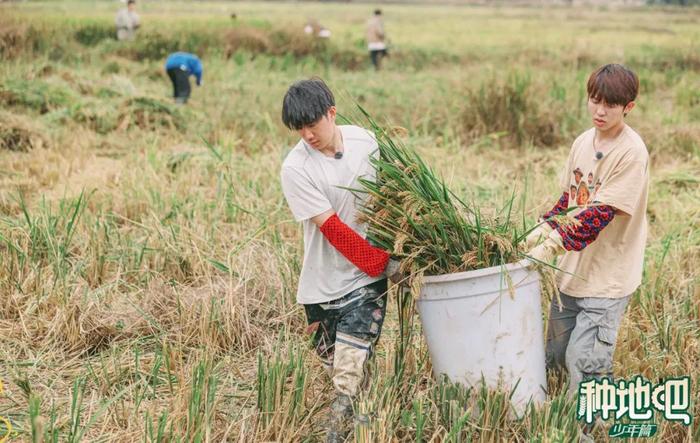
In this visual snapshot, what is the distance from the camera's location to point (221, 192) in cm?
495

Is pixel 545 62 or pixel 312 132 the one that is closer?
pixel 312 132

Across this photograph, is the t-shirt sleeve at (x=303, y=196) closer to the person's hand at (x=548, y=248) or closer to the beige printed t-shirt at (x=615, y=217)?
the person's hand at (x=548, y=248)

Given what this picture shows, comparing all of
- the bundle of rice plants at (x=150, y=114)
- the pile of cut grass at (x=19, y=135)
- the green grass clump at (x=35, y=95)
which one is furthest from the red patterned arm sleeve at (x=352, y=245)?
the green grass clump at (x=35, y=95)

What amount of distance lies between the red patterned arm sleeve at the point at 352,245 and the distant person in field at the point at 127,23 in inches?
545

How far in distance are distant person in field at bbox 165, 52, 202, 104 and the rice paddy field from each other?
247 mm

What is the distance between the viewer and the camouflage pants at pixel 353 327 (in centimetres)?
263

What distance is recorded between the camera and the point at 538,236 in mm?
2646

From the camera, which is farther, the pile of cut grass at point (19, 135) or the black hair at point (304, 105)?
the pile of cut grass at point (19, 135)

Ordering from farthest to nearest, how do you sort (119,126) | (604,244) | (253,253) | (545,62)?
(545,62)
(119,126)
(253,253)
(604,244)

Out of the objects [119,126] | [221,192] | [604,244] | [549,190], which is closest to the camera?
[604,244]

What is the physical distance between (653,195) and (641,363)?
2.80 meters

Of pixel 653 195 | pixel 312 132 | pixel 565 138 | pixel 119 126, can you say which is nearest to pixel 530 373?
pixel 312 132

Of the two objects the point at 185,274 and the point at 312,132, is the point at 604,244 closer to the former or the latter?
the point at 312,132

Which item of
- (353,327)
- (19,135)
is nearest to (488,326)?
(353,327)
